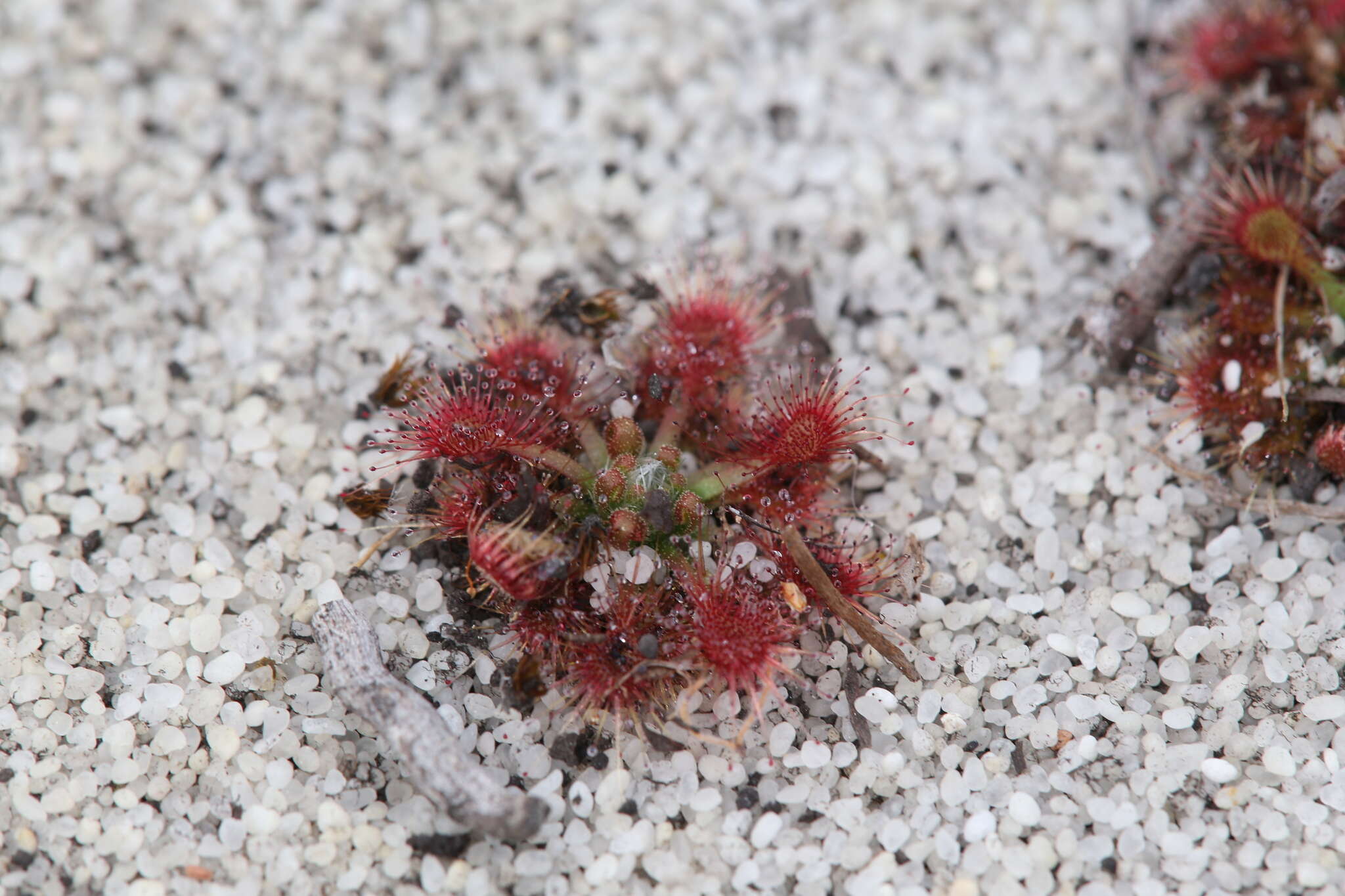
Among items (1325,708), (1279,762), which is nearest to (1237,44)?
(1325,708)

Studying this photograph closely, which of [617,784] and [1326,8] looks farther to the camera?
[1326,8]

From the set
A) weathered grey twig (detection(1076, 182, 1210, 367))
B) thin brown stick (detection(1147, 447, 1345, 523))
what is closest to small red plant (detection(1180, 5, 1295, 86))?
weathered grey twig (detection(1076, 182, 1210, 367))

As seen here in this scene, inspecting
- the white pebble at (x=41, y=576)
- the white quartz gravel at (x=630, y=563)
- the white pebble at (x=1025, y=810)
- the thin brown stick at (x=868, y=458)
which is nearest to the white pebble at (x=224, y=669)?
the white quartz gravel at (x=630, y=563)

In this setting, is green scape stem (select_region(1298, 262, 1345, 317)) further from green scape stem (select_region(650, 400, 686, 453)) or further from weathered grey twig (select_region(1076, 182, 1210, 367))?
green scape stem (select_region(650, 400, 686, 453))

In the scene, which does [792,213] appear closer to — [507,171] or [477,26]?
[507,171]

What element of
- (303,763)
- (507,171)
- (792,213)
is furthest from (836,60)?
(303,763)

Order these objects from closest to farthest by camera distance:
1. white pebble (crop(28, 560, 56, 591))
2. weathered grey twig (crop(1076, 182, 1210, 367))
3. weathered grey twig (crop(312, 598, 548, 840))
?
weathered grey twig (crop(312, 598, 548, 840))
white pebble (crop(28, 560, 56, 591))
weathered grey twig (crop(1076, 182, 1210, 367))

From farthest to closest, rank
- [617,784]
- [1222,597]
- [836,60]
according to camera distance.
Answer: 1. [836,60]
2. [1222,597]
3. [617,784]
